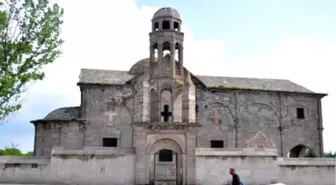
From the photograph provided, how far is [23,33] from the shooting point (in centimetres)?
1938

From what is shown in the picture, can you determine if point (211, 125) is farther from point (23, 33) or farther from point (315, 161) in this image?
point (23, 33)

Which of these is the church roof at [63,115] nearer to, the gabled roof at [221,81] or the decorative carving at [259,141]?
the gabled roof at [221,81]

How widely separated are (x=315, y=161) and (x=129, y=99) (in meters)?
Result: 14.8

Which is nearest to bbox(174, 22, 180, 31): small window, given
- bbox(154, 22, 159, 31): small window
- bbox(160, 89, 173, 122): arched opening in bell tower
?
bbox(154, 22, 159, 31): small window

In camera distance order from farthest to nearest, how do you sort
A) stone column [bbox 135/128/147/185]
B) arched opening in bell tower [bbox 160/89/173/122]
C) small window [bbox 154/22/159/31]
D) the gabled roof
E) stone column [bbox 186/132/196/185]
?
the gabled roof → small window [bbox 154/22/159/31] → arched opening in bell tower [bbox 160/89/173/122] → stone column [bbox 186/132/196/185] → stone column [bbox 135/128/147/185]

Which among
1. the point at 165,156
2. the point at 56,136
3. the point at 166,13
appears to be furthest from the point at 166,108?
the point at 56,136

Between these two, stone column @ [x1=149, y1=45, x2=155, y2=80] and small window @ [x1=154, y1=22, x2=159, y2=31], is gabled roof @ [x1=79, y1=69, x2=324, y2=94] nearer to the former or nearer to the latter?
stone column @ [x1=149, y1=45, x2=155, y2=80]

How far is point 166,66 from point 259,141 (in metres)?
12.3

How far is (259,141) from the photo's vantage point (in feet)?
111

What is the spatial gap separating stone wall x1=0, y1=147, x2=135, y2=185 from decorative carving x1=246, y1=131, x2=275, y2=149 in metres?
13.1

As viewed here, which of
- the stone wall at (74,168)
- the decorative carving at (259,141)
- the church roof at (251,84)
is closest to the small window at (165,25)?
the stone wall at (74,168)

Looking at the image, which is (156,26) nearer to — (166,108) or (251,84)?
(166,108)

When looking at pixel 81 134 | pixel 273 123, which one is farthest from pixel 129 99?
pixel 273 123

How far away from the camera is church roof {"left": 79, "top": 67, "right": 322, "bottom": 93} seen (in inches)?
1324
